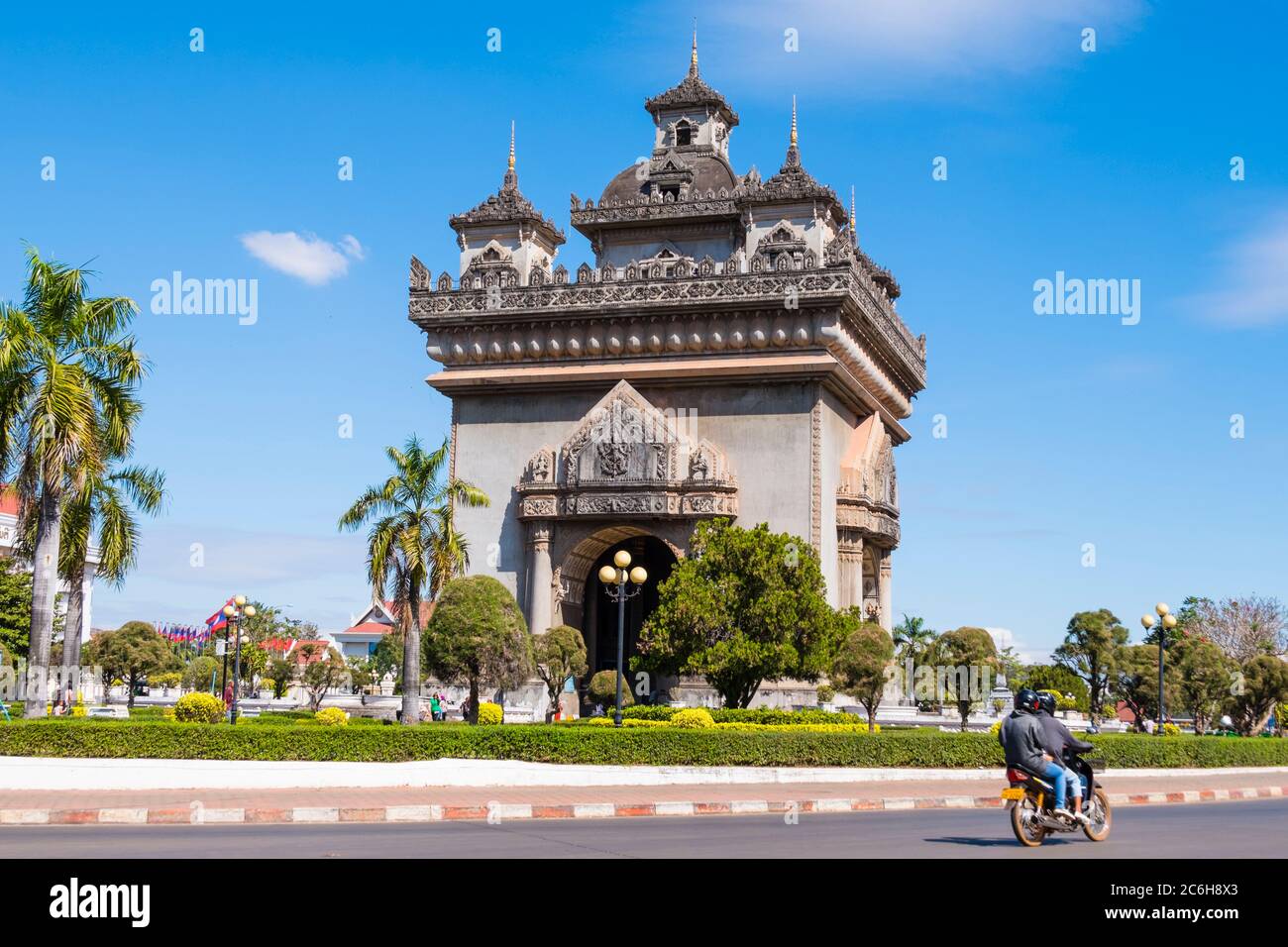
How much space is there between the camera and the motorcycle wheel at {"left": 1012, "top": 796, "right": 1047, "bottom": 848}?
43.0ft

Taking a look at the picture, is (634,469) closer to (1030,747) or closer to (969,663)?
(969,663)

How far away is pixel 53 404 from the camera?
22969mm

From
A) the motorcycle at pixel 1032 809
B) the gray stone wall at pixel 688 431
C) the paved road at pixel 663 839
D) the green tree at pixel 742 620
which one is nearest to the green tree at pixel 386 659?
the gray stone wall at pixel 688 431

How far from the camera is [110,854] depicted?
1208cm

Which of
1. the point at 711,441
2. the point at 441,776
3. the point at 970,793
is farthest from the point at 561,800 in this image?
the point at 711,441

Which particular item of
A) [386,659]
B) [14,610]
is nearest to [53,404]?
[14,610]

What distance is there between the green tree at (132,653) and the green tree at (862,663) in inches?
1537

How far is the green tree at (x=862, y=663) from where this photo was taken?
3366cm

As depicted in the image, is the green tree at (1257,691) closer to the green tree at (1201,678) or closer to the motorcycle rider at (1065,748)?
the green tree at (1201,678)

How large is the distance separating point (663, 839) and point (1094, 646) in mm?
46537

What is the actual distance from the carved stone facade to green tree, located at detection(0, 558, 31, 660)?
65.0 feet

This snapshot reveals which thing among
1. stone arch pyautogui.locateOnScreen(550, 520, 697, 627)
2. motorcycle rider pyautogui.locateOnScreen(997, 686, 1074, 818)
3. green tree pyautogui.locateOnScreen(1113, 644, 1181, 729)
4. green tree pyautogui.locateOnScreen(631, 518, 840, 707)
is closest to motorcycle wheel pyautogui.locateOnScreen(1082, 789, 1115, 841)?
motorcycle rider pyautogui.locateOnScreen(997, 686, 1074, 818)

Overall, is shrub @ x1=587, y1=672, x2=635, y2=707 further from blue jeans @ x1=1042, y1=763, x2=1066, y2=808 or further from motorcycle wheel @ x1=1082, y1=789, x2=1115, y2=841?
blue jeans @ x1=1042, y1=763, x2=1066, y2=808

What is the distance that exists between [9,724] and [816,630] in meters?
17.2
